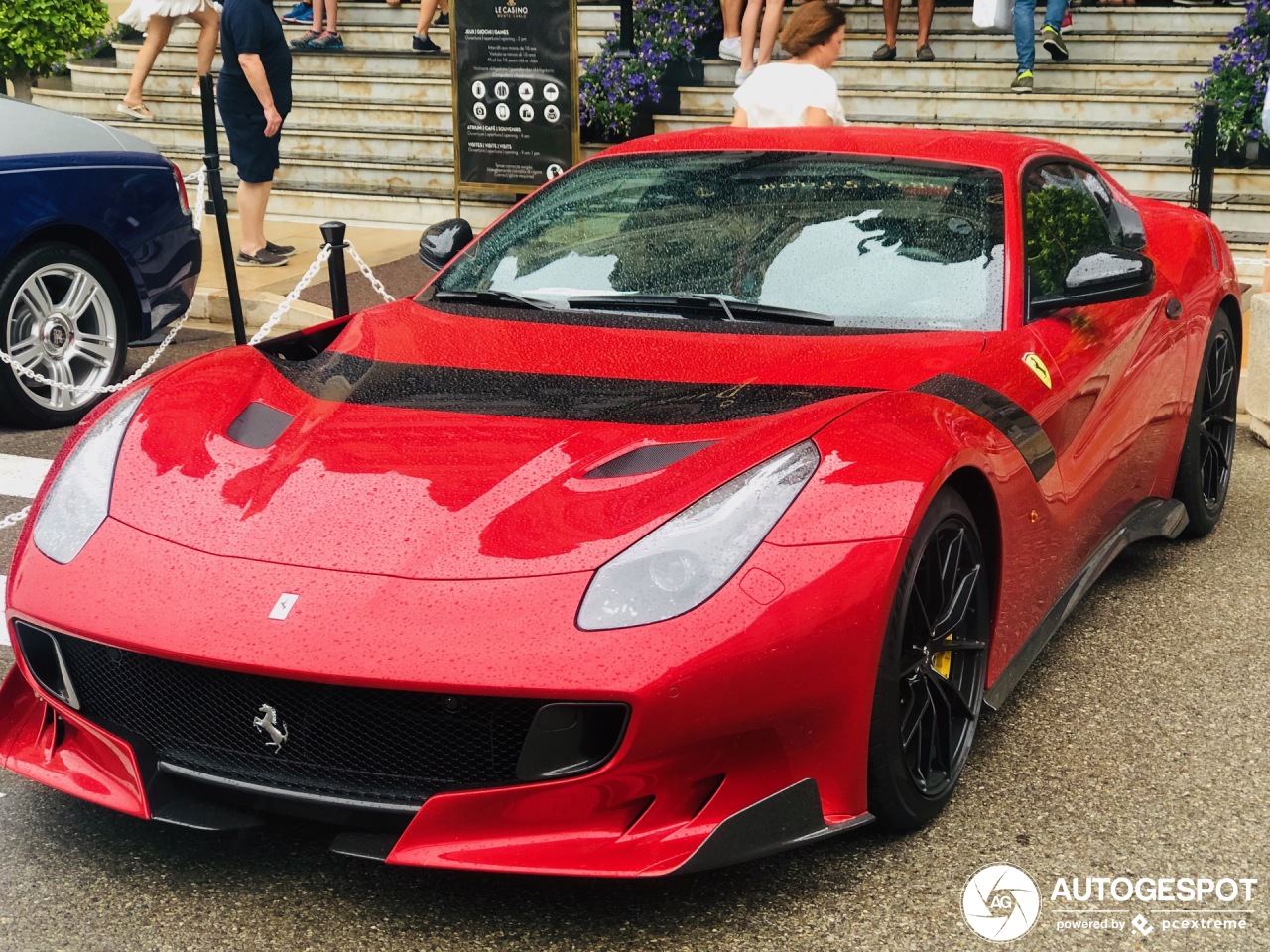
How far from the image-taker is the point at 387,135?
13.2 m

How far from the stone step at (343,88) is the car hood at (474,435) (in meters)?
9.83

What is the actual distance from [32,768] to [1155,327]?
3.30 m

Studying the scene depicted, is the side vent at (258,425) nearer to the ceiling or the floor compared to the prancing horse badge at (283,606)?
nearer to the ceiling

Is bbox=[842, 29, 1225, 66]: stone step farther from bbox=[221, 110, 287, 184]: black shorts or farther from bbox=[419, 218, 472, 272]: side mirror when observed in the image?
bbox=[419, 218, 472, 272]: side mirror

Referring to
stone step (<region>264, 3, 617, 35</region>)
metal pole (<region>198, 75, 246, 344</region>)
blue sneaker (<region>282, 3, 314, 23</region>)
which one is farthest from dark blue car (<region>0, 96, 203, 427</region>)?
blue sneaker (<region>282, 3, 314, 23</region>)

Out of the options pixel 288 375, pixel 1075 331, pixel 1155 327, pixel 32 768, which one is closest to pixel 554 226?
pixel 288 375

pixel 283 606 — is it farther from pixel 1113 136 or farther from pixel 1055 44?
pixel 1055 44

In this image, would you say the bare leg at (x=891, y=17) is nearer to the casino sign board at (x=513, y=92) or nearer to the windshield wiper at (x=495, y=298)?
the casino sign board at (x=513, y=92)

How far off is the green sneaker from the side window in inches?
296

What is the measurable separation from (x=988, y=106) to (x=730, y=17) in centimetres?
219

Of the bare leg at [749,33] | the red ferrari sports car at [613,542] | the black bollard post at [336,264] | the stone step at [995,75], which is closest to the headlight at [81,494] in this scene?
the red ferrari sports car at [613,542]

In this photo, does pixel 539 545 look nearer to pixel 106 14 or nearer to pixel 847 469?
pixel 847 469

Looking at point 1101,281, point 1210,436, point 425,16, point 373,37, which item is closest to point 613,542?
point 1101,281

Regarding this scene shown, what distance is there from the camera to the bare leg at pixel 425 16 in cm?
1353
